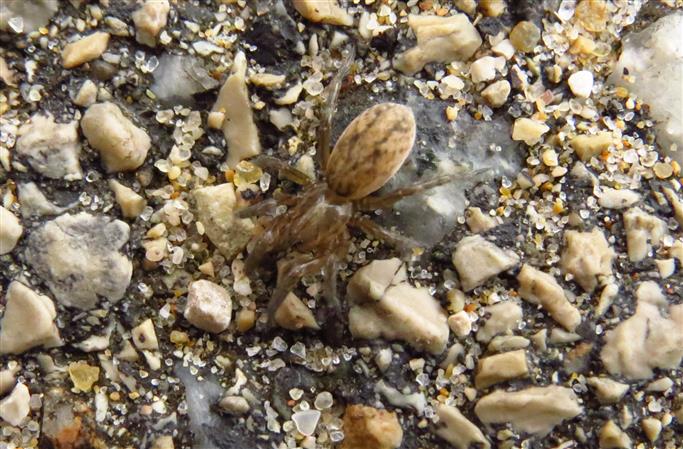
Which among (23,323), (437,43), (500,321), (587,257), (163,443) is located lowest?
(163,443)

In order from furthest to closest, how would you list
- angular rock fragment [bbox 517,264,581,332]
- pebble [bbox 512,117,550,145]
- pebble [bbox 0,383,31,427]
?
1. pebble [bbox 512,117,550,145]
2. angular rock fragment [bbox 517,264,581,332]
3. pebble [bbox 0,383,31,427]

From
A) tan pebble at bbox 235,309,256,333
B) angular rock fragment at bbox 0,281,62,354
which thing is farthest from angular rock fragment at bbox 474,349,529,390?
angular rock fragment at bbox 0,281,62,354

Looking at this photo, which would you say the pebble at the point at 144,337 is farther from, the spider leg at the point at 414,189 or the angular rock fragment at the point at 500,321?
the angular rock fragment at the point at 500,321

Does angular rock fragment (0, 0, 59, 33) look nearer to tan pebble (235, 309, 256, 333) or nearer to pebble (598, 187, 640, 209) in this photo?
tan pebble (235, 309, 256, 333)

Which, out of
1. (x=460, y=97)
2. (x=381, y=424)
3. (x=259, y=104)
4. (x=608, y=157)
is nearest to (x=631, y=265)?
(x=608, y=157)

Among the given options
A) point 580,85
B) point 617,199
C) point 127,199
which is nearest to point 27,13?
point 127,199

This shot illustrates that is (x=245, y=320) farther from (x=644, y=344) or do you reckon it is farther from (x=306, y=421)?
(x=644, y=344)
